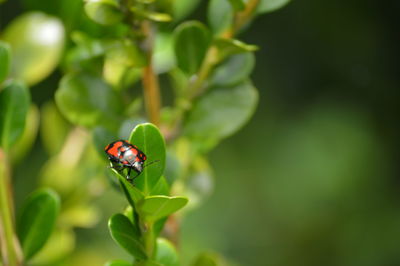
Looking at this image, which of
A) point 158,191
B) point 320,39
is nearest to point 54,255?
point 158,191

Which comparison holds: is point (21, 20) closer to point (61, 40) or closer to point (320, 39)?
point (61, 40)

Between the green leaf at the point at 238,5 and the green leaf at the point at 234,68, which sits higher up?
the green leaf at the point at 238,5

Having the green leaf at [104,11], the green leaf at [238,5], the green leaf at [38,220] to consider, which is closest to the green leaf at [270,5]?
the green leaf at [238,5]

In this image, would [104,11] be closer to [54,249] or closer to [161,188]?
[161,188]

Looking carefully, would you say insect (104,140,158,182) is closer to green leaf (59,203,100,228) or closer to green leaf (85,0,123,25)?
green leaf (85,0,123,25)

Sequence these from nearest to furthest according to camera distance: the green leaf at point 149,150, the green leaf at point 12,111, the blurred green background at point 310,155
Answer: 1. the green leaf at point 149,150
2. the green leaf at point 12,111
3. the blurred green background at point 310,155

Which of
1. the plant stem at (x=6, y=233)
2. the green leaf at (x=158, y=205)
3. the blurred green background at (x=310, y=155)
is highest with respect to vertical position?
the green leaf at (x=158, y=205)

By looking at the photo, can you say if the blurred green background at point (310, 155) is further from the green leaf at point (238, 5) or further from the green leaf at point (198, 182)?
the green leaf at point (238, 5)

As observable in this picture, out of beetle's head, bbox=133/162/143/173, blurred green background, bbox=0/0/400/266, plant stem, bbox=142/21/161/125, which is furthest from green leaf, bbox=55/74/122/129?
blurred green background, bbox=0/0/400/266
